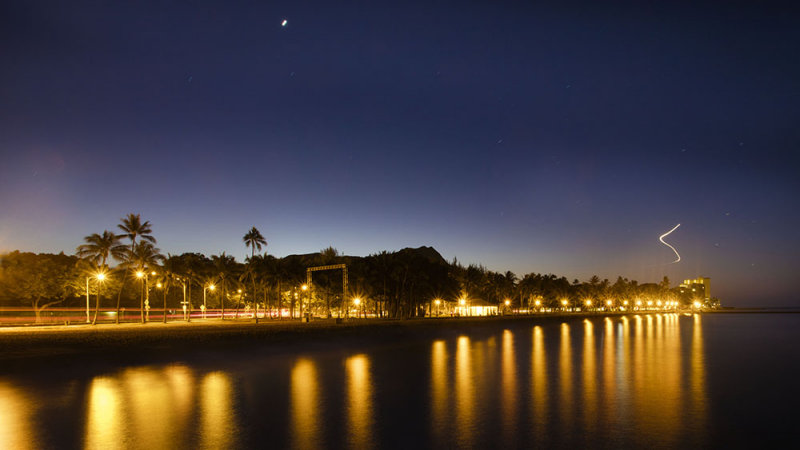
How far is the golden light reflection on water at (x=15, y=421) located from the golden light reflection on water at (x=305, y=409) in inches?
225

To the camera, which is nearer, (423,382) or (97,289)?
(423,382)

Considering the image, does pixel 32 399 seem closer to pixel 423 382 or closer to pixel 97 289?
pixel 423 382

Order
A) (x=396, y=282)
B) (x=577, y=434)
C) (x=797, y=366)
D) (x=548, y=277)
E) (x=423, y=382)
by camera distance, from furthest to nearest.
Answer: (x=548, y=277) → (x=396, y=282) → (x=797, y=366) → (x=423, y=382) → (x=577, y=434)

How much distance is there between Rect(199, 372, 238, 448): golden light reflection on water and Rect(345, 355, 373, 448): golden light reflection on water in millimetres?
2837

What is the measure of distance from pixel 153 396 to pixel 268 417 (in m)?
5.74

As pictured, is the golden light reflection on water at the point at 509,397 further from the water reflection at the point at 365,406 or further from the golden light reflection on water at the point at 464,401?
the golden light reflection on water at the point at 464,401

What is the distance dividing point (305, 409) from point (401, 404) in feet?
9.94

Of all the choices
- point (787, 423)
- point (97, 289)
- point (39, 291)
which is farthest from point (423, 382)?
point (39, 291)

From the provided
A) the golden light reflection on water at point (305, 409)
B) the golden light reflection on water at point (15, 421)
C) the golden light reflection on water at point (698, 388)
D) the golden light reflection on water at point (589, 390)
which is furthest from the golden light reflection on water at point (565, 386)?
the golden light reflection on water at point (15, 421)

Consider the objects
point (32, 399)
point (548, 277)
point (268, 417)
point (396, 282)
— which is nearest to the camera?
point (268, 417)

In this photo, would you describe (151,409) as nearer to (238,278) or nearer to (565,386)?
(565,386)

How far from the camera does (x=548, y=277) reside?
16162 centimetres

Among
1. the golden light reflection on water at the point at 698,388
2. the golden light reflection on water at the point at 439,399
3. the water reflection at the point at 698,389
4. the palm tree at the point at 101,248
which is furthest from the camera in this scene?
the palm tree at the point at 101,248

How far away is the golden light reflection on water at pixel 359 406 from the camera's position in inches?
468
